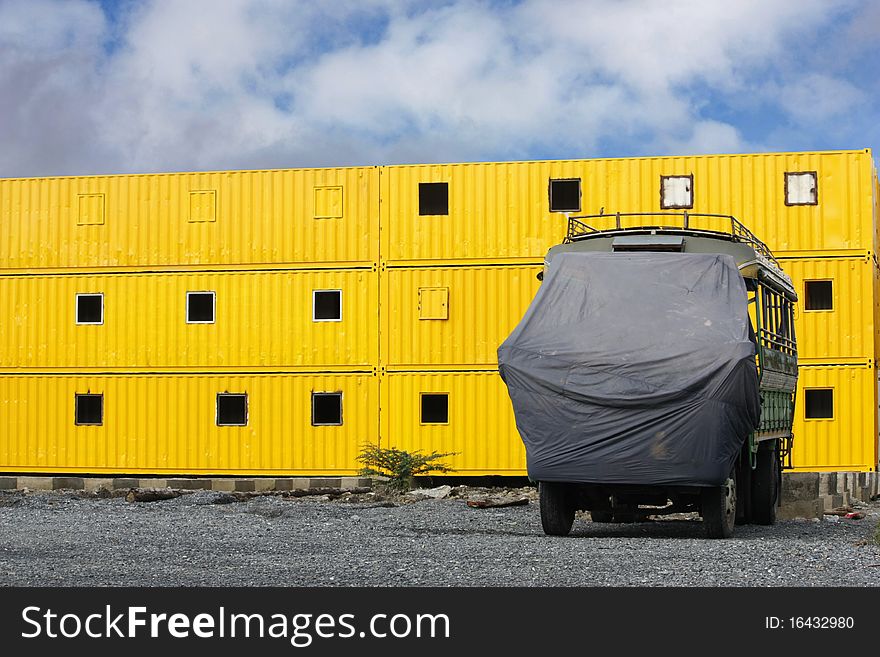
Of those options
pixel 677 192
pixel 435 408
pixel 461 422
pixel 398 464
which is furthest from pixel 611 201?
pixel 398 464

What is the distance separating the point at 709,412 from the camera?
13047mm

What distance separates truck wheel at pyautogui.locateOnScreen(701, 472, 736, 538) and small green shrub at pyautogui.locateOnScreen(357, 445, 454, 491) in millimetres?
10091

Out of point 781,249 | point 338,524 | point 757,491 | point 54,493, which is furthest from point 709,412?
point 54,493

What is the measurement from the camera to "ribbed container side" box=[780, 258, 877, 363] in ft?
77.4

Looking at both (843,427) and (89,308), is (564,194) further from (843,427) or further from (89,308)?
(89,308)

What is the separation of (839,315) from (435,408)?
25.9ft

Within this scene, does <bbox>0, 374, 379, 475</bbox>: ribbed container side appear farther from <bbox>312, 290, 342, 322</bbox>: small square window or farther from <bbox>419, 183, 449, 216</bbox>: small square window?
<bbox>419, 183, 449, 216</bbox>: small square window

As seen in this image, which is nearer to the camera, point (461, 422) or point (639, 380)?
point (639, 380)

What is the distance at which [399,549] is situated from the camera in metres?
13.1

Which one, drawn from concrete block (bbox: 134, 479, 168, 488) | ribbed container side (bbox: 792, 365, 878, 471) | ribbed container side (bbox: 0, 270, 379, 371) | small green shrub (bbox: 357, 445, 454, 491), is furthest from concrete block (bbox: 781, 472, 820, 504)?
concrete block (bbox: 134, 479, 168, 488)
